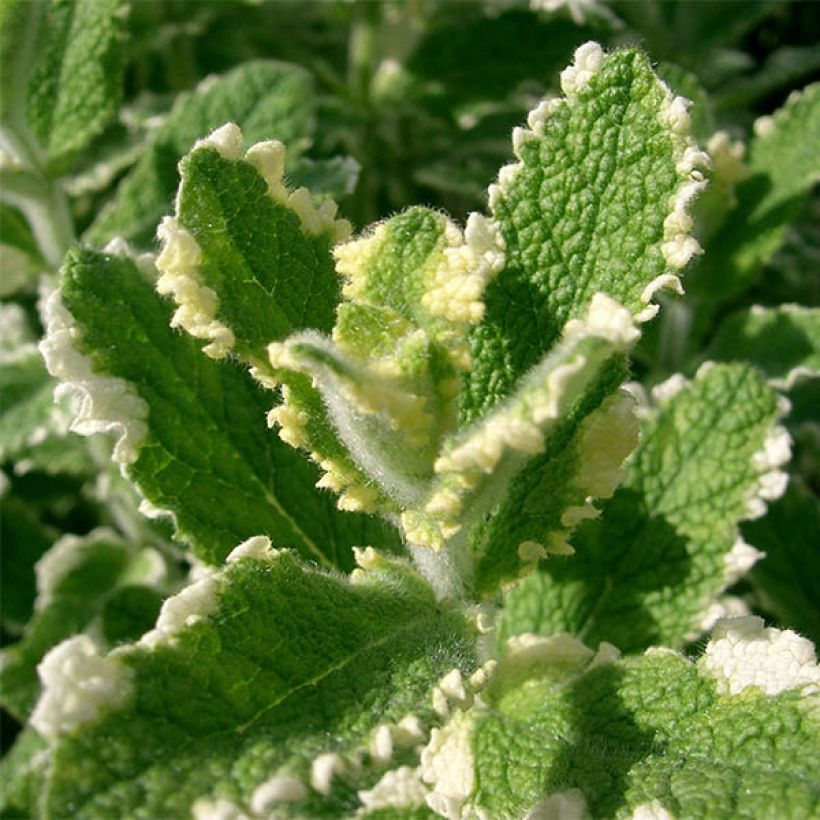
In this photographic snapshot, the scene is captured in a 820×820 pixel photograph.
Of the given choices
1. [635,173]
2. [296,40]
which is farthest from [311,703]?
[296,40]

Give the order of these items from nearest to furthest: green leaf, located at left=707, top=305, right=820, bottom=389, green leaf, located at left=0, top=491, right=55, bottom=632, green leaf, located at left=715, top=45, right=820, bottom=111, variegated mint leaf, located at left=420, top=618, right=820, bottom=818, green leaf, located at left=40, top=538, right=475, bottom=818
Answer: green leaf, located at left=40, top=538, right=475, bottom=818 → variegated mint leaf, located at left=420, top=618, right=820, bottom=818 → green leaf, located at left=707, top=305, right=820, bottom=389 → green leaf, located at left=0, top=491, right=55, bottom=632 → green leaf, located at left=715, top=45, right=820, bottom=111

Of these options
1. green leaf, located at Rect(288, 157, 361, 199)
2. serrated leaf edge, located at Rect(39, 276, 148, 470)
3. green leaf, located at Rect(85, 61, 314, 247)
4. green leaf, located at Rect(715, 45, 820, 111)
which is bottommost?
green leaf, located at Rect(715, 45, 820, 111)

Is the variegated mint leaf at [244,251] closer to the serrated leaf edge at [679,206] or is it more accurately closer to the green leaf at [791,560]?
the serrated leaf edge at [679,206]

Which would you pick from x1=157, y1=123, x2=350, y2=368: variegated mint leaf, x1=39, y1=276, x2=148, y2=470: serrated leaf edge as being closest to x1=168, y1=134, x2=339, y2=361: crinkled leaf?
x1=157, y1=123, x2=350, y2=368: variegated mint leaf

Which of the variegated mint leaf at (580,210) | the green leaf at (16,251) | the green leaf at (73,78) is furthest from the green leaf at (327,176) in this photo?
the variegated mint leaf at (580,210)

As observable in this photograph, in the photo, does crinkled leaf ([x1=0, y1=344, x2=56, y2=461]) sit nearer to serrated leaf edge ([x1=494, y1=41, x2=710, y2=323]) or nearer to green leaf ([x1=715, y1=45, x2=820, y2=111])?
serrated leaf edge ([x1=494, y1=41, x2=710, y2=323])

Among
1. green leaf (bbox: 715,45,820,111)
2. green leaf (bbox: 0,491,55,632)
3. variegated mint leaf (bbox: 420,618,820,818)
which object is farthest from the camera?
green leaf (bbox: 715,45,820,111)

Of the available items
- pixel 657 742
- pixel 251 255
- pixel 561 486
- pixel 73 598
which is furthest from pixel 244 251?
pixel 73 598

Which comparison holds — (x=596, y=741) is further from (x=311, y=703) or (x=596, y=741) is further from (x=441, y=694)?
(x=311, y=703)
